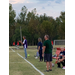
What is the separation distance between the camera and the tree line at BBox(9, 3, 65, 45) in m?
82.4

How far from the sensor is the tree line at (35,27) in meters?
82.4

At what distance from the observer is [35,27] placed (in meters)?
84.6
